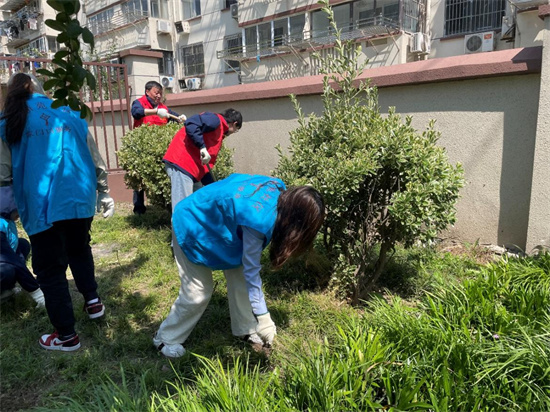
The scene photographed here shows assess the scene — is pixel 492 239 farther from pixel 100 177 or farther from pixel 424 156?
pixel 100 177

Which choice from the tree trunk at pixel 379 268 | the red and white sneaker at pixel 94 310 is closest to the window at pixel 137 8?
the red and white sneaker at pixel 94 310

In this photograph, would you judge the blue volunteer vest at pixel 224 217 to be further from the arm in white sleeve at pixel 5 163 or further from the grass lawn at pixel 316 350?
the arm in white sleeve at pixel 5 163

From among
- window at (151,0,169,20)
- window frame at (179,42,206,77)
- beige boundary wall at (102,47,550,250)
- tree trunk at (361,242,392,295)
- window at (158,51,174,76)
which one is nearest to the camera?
tree trunk at (361,242,392,295)

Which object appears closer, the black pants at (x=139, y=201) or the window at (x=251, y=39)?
the black pants at (x=139, y=201)

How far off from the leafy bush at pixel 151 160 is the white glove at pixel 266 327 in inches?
116

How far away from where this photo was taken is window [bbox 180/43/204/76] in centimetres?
2080

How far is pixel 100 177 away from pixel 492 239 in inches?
133

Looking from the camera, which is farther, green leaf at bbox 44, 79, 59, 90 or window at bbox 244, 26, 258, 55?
window at bbox 244, 26, 258, 55

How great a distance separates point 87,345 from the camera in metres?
2.80

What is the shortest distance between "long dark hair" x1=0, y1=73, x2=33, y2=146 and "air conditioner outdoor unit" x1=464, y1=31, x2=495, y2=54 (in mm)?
12535

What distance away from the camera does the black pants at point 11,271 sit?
3.11 metres

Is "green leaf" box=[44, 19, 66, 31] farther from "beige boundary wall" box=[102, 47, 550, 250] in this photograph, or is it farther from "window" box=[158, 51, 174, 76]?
"window" box=[158, 51, 174, 76]

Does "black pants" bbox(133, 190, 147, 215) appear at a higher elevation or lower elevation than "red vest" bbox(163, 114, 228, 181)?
lower

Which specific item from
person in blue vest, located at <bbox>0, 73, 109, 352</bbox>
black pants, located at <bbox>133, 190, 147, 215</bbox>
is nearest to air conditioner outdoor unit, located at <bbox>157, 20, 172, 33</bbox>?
black pants, located at <bbox>133, 190, 147, 215</bbox>
